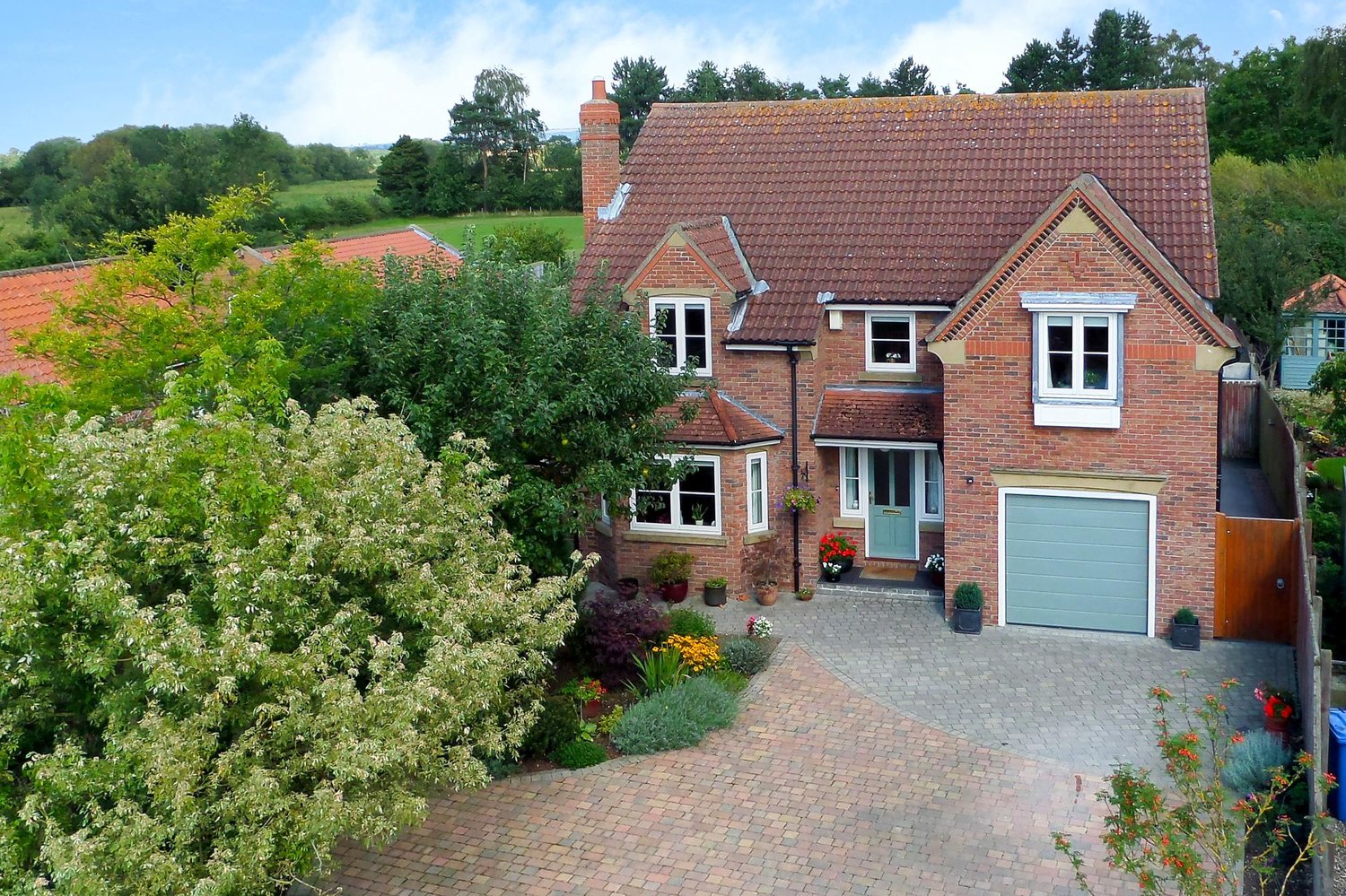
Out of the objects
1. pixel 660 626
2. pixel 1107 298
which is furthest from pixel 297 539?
pixel 1107 298

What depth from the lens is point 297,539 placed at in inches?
493

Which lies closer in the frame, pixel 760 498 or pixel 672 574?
pixel 672 574

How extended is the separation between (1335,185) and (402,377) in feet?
176

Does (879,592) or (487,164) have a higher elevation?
(487,164)

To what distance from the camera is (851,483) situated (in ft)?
82.5

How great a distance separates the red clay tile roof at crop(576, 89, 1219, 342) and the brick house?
6 cm

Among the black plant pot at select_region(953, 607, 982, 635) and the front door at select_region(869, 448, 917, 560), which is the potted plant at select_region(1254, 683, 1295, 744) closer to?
the black plant pot at select_region(953, 607, 982, 635)

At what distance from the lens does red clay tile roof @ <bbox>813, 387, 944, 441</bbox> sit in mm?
23594

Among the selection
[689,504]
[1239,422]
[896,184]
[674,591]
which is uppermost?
[896,184]

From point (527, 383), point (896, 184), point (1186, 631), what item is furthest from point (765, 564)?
point (896, 184)

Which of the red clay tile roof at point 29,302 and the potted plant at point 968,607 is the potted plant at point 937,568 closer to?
the potted plant at point 968,607

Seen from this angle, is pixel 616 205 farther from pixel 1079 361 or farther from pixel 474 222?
pixel 474 222

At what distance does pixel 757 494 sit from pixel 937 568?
3.66 meters

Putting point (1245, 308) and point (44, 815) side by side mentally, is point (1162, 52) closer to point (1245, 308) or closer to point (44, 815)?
point (1245, 308)
